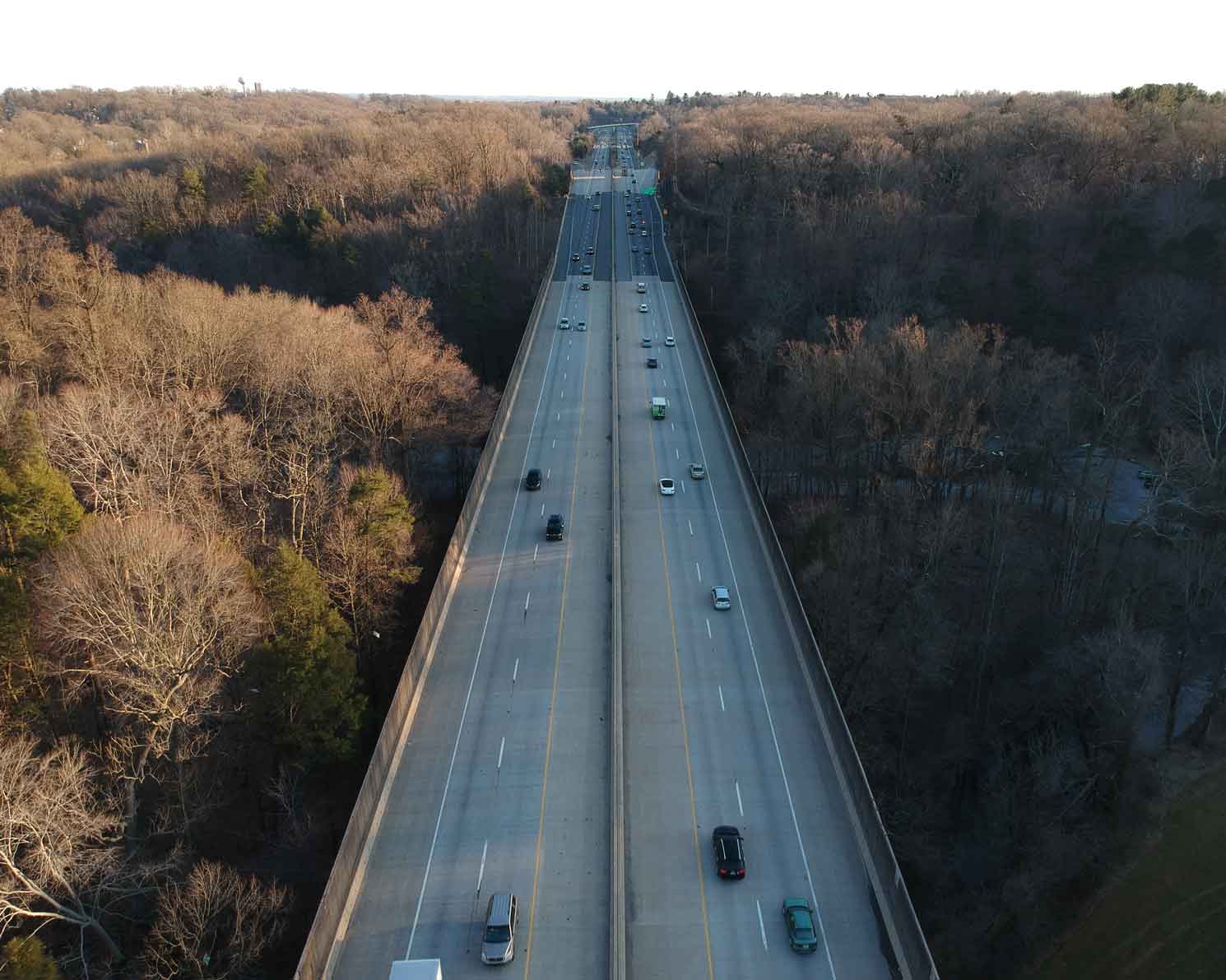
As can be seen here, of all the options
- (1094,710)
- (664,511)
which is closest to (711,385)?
(664,511)

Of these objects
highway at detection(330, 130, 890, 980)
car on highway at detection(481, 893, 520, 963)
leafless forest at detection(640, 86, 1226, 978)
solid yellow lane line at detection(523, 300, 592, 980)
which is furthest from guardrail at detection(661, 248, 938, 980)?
car on highway at detection(481, 893, 520, 963)

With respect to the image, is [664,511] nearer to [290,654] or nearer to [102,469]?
[290,654]

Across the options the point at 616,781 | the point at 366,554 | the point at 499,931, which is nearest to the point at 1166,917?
the point at 616,781

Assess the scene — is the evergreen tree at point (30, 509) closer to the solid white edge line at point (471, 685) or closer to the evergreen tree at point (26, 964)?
the evergreen tree at point (26, 964)

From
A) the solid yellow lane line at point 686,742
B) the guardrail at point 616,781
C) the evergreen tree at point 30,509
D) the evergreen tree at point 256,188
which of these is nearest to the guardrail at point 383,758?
the guardrail at point 616,781

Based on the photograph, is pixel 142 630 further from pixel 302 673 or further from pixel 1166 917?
pixel 1166 917

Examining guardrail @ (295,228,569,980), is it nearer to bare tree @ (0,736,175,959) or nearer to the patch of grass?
bare tree @ (0,736,175,959)

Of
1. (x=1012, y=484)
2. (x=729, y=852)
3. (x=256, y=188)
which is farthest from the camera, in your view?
(x=256, y=188)
